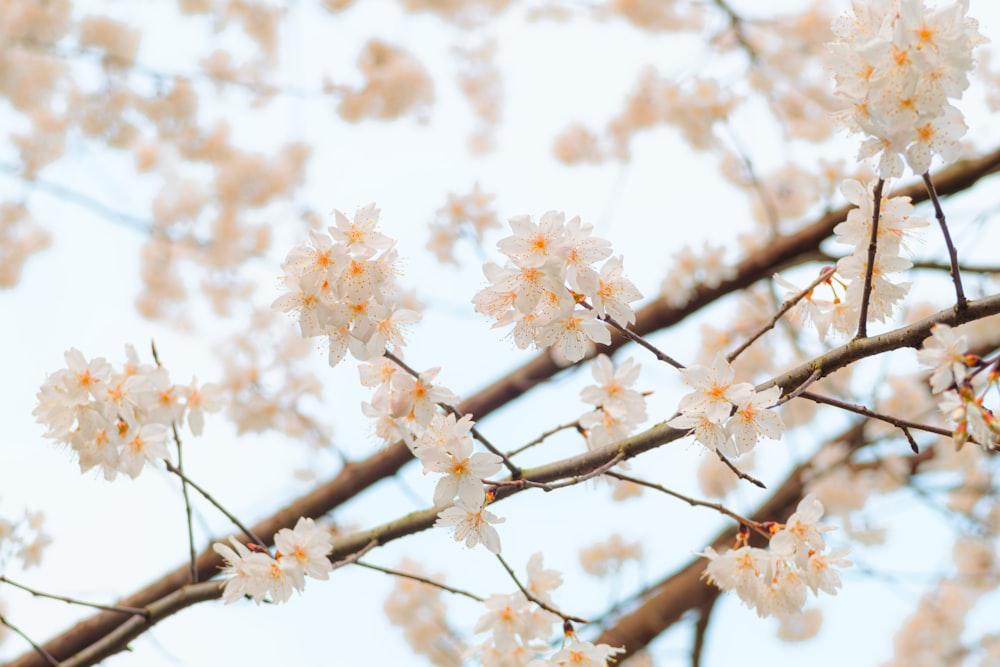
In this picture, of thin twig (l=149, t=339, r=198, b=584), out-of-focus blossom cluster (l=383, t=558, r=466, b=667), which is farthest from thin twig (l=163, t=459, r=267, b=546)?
out-of-focus blossom cluster (l=383, t=558, r=466, b=667)

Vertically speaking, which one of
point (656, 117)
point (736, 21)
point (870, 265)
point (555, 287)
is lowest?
point (870, 265)

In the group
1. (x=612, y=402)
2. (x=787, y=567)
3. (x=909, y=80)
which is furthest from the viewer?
(x=612, y=402)

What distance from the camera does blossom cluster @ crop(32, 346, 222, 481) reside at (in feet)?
4.51

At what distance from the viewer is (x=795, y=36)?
486cm

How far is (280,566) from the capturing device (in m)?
1.34

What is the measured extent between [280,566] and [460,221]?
5.55ft

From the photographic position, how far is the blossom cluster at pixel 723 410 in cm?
111

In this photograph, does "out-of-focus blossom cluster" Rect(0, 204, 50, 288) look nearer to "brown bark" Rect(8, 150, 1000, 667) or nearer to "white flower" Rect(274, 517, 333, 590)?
"brown bark" Rect(8, 150, 1000, 667)

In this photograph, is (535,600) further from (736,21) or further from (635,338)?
(736,21)

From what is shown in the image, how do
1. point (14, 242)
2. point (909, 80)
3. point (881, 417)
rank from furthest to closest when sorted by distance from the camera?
point (14, 242), point (881, 417), point (909, 80)

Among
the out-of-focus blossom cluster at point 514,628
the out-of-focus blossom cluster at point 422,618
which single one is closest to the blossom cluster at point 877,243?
the out-of-focus blossom cluster at point 514,628

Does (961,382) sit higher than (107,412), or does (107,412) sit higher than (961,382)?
(107,412)

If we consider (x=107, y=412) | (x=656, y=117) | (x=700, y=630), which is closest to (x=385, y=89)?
(x=656, y=117)

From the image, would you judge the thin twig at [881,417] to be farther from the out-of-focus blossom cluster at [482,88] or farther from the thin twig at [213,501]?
the out-of-focus blossom cluster at [482,88]
